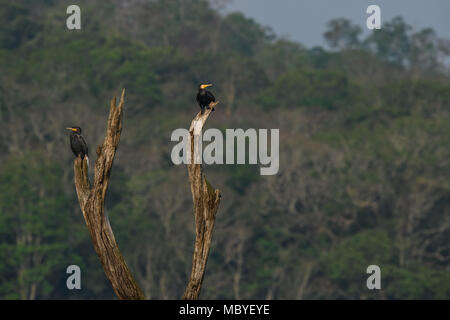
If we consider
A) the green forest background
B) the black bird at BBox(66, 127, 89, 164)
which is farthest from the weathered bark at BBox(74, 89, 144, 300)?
the green forest background

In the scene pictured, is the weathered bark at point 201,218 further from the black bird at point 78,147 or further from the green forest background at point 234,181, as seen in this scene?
the green forest background at point 234,181

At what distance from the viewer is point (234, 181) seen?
59.2 m

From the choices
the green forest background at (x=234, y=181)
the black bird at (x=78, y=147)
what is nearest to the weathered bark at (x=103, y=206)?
the black bird at (x=78, y=147)

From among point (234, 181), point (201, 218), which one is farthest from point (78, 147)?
point (234, 181)

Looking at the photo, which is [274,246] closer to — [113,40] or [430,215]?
[430,215]

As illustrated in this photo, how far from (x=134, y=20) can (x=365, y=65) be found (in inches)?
766

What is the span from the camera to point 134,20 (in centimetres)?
10212

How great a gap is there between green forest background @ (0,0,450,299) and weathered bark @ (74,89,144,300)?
37.1 metres

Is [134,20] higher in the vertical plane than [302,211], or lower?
higher

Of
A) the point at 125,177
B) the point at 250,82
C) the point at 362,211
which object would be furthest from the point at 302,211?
the point at 250,82

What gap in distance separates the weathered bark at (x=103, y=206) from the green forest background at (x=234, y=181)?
3708 centimetres

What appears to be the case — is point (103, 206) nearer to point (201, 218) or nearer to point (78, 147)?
point (78, 147)

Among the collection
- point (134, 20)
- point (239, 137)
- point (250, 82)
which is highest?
point (134, 20)

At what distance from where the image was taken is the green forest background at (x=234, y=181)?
52.3 meters
